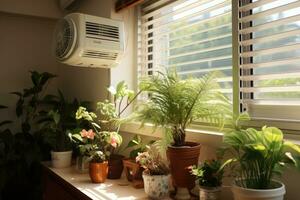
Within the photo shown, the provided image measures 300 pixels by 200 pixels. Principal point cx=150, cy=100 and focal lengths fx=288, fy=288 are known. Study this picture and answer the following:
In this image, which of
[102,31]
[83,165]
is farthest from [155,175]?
[102,31]

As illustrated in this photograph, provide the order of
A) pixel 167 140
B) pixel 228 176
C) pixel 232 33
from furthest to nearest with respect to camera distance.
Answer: pixel 232 33
pixel 167 140
pixel 228 176

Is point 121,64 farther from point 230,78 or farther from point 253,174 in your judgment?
point 253,174

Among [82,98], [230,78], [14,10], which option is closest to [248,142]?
[230,78]

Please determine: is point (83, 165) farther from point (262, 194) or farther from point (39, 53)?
point (39, 53)

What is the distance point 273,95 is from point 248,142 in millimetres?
453

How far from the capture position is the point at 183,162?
4.01ft

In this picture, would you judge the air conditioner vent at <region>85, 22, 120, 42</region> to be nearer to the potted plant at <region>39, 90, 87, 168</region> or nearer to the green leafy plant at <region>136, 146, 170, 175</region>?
the potted plant at <region>39, 90, 87, 168</region>

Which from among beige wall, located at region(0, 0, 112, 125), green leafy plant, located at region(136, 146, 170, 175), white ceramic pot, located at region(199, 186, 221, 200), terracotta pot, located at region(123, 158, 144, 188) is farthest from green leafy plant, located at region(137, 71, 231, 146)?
beige wall, located at region(0, 0, 112, 125)

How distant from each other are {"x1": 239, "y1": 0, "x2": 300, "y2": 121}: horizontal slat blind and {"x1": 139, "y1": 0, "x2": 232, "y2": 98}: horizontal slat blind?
127mm

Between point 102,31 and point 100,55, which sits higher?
point 102,31

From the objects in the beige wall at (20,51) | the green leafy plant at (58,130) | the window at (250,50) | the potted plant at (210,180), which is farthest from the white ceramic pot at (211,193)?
the beige wall at (20,51)

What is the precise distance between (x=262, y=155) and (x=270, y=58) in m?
0.59

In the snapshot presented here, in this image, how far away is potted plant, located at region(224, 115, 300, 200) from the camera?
0.90m

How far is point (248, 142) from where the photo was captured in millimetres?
954
